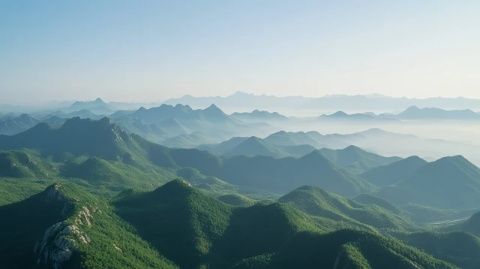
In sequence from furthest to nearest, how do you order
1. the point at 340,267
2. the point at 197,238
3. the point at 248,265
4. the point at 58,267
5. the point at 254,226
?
the point at 254,226 → the point at 197,238 → the point at 248,265 → the point at 340,267 → the point at 58,267

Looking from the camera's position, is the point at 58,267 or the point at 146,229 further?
Result: the point at 146,229

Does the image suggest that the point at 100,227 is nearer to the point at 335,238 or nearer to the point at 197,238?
the point at 197,238

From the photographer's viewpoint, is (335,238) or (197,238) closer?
(335,238)

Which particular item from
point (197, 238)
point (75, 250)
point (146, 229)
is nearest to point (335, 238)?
point (197, 238)

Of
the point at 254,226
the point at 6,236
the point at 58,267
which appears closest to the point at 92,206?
the point at 6,236

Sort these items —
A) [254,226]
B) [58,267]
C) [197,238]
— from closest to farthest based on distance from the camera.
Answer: [58,267]
[197,238]
[254,226]

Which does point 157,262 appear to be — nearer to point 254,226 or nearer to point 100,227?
point 100,227

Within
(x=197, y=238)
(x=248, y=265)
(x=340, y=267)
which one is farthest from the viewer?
(x=197, y=238)

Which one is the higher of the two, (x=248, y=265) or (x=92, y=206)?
(x=92, y=206)

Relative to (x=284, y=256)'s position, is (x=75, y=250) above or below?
above
